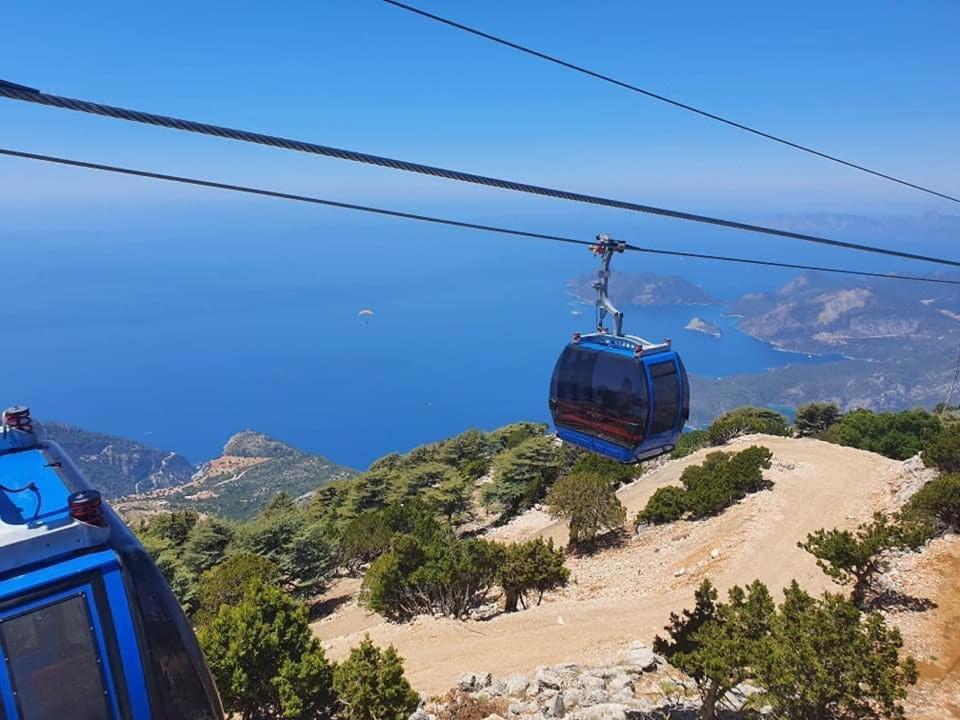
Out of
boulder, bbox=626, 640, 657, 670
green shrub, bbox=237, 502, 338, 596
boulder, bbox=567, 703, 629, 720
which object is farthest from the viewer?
green shrub, bbox=237, 502, 338, 596

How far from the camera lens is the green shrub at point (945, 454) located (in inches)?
822

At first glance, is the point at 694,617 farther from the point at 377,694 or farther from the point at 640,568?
the point at 640,568

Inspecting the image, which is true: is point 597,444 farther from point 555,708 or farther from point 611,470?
point 611,470

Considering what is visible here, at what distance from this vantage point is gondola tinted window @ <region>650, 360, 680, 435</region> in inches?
418

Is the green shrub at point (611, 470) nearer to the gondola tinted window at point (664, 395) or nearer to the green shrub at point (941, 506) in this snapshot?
the green shrub at point (941, 506)

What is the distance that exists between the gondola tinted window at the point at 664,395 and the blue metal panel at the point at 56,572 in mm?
9026

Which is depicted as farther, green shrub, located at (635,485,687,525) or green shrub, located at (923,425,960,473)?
green shrub, located at (635,485,687,525)

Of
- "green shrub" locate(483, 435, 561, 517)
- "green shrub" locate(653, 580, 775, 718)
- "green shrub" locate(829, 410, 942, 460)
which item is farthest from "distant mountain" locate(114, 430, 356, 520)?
"green shrub" locate(653, 580, 775, 718)

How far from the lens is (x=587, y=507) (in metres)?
24.1

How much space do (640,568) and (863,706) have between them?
1367 cm

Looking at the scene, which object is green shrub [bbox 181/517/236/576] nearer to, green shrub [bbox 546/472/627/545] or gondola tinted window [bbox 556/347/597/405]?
green shrub [bbox 546/472/627/545]

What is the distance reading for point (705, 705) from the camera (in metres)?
9.86

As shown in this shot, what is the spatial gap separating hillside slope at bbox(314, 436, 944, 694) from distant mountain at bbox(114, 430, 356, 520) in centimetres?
5319

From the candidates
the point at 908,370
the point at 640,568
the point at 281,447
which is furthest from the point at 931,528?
the point at 908,370
